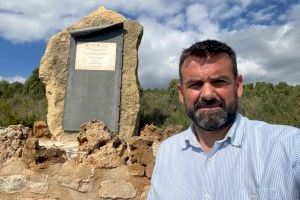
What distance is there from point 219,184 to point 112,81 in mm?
4657

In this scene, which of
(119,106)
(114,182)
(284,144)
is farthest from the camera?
(119,106)

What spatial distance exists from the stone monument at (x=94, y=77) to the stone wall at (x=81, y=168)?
2.55 meters

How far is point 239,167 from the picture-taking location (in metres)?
1.57

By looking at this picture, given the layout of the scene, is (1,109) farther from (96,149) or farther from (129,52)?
(96,149)

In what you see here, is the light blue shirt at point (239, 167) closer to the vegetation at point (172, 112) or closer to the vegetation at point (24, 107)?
the vegetation at point (172, 112)

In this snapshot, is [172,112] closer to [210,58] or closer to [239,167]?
[210,58]

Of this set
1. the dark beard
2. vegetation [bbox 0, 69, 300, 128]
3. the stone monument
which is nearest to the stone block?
the dark beard

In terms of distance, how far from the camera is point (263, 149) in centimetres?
156

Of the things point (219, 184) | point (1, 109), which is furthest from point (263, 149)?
point (1, 109)

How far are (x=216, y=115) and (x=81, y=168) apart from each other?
1.89 meters

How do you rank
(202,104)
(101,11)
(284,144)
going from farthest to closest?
(101,11) → (202,104) → (284,144)

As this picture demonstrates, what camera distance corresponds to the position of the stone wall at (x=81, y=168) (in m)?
3.32

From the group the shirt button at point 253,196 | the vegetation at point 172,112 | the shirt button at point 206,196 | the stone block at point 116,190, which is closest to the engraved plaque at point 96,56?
the vegetation at point 172,112

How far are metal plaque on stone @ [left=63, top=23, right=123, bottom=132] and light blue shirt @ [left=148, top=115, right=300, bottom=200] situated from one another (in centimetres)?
427
